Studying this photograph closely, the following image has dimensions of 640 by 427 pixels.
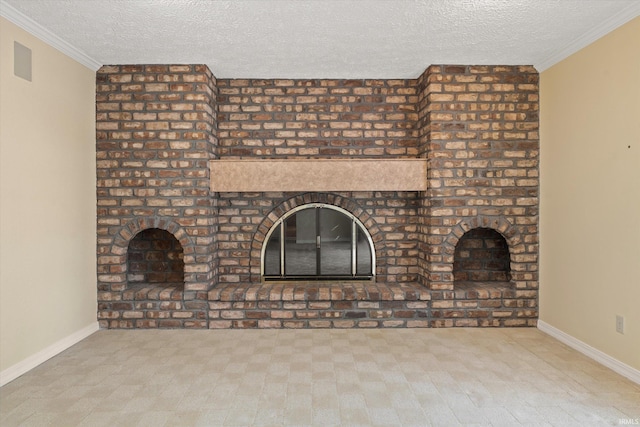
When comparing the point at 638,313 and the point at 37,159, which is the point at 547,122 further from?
the point at 37,159

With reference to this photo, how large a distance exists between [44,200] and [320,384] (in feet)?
8.17

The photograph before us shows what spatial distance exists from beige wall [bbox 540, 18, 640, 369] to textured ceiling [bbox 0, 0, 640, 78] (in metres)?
0.28

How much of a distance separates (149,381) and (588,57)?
403 centimetres

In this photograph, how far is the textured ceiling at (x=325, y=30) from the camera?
103 inches

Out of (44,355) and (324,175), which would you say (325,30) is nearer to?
(324,175)

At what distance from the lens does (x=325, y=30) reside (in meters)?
2.97

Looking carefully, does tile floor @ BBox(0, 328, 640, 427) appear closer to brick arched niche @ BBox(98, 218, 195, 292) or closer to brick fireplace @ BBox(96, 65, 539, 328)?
brick fireplace @ BBox(96, 65, 539, 328)

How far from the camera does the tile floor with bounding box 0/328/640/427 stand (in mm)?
2164

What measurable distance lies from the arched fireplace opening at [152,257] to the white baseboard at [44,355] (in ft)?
2.12

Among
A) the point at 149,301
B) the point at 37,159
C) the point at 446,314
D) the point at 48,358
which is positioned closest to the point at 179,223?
the point at 149,301

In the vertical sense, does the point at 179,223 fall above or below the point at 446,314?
Result: above

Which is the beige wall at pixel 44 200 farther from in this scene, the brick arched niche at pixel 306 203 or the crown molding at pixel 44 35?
the brick arched niche at pixel 306 203

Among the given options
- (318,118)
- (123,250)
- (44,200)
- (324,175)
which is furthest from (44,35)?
(324,175)

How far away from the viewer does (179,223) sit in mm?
3734
